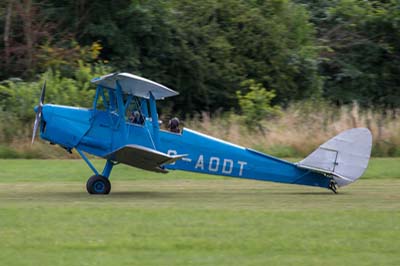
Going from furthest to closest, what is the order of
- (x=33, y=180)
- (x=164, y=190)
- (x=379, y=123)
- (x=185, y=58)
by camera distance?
(x=185, y=58) < (x=379, y=123) < (x=33, y=180) < (x=164, y=190)

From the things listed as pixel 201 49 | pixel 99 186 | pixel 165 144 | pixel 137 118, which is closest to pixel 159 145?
pixel 165 144

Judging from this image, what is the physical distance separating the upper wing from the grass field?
2.01ft

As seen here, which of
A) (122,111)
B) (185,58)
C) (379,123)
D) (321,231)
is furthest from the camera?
(185,58)

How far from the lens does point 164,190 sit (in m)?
16.5

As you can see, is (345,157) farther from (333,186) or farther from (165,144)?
(165,144)

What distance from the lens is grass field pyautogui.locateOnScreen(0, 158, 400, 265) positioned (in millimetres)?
9211

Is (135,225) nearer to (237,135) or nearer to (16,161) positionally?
(16,161)

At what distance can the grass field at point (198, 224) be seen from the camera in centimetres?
921

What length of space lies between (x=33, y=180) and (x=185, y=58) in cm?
1636

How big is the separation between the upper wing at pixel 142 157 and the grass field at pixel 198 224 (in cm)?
61

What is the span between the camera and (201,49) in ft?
112

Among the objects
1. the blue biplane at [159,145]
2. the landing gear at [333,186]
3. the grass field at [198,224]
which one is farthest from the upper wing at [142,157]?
the landing gear at [333,186]

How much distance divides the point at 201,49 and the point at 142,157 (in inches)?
765

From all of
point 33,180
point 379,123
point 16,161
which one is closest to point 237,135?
point 379,123
